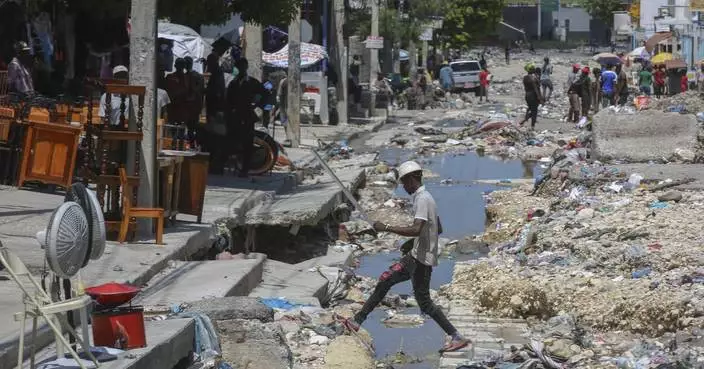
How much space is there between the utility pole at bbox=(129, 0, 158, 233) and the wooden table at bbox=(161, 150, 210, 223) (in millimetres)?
885

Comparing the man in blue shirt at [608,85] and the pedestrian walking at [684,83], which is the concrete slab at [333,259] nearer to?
the man in blue shirt at [608,85]

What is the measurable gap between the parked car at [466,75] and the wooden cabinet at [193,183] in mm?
43427

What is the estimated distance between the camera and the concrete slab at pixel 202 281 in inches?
404

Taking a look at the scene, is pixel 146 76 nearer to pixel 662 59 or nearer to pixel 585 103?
pixel 585 103

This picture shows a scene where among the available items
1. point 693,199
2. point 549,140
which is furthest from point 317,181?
point 549,140

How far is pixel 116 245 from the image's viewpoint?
39.1 feet

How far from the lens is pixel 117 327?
742 centimetres

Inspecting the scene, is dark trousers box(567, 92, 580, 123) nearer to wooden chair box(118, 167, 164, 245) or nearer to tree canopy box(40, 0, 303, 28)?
tree canopy box(40, 0, 303, 28)

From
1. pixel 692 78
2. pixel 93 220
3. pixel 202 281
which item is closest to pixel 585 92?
pixel 692 78

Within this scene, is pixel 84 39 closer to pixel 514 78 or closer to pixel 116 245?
pixel 116 245

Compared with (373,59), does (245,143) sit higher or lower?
lower

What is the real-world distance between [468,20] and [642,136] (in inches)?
2464

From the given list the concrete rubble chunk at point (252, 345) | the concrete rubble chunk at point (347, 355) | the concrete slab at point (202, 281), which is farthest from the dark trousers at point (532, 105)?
the concrete rubble chunk at point (252, 345)

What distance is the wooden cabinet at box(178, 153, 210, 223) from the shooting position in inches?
533
